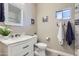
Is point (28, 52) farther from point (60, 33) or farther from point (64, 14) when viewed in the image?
point (64, 14)

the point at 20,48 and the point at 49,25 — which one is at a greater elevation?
the point at 49,25

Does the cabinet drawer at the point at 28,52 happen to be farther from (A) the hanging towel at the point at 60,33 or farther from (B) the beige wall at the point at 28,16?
(A) the hanging towel at the point at 60,33

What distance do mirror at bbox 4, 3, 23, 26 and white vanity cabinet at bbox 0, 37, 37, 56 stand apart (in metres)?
0.23

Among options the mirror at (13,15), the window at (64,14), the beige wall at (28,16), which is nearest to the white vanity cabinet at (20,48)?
the beige wall at (28,16)

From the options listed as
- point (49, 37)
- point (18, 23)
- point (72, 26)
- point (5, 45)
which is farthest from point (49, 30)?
point (5, 45)

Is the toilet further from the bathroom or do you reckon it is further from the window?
the window

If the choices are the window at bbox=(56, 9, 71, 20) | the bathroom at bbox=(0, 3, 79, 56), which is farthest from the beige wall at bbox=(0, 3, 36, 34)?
the window at bbox=(56, 9, 71, 20)

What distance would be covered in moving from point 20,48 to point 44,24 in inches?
16.1

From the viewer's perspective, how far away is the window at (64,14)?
4.91 ft

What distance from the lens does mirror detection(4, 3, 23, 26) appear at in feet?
4.83

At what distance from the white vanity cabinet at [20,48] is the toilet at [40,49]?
49 mm

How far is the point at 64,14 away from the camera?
1.52 metres

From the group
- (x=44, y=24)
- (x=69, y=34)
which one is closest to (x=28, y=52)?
(x=44, y=24)

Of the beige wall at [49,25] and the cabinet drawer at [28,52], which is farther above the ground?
the beige wall at [49,25]
